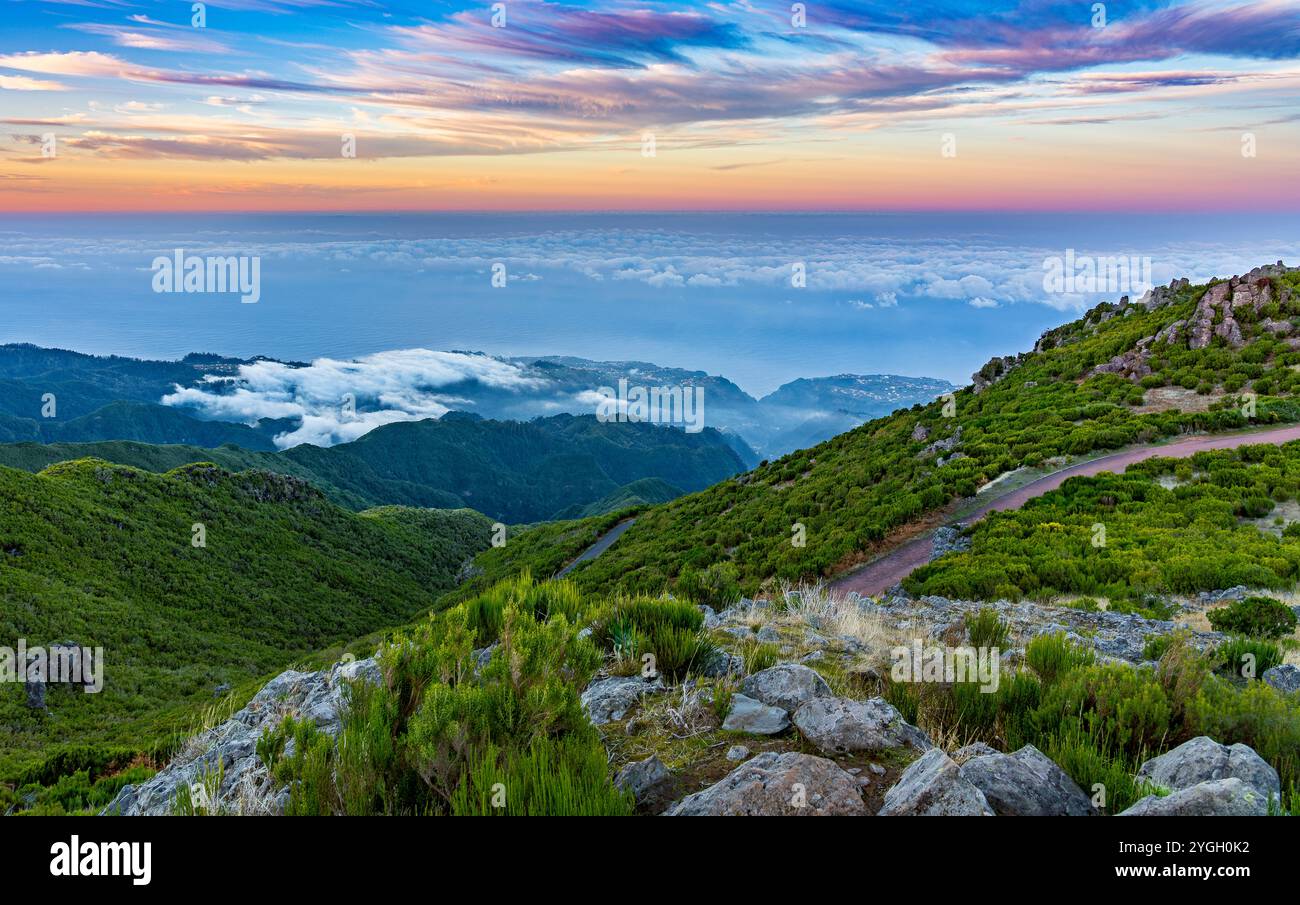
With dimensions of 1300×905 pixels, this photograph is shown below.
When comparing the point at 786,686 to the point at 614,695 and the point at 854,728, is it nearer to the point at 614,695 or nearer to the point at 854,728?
the point at 854,728

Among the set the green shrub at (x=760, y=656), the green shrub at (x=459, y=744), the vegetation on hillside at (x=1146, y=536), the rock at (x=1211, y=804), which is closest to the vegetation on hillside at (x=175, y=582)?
the green shrub at (x=760, y=656)

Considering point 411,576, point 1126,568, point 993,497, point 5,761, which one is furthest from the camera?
point 411,576

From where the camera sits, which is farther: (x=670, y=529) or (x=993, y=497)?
(x=670, y=529)

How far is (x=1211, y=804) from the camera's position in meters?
2.78

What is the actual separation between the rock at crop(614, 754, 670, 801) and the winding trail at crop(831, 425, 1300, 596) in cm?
1332

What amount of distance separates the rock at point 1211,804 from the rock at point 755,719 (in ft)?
6.14

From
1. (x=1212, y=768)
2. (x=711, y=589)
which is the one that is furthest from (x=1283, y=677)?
(x=711, y=589)

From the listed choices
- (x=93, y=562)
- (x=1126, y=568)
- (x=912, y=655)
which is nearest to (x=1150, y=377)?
(x=1126, y=568)

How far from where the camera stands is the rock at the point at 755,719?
14.1ft

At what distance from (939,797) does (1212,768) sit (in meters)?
1.59

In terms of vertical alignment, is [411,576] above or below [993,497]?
below
